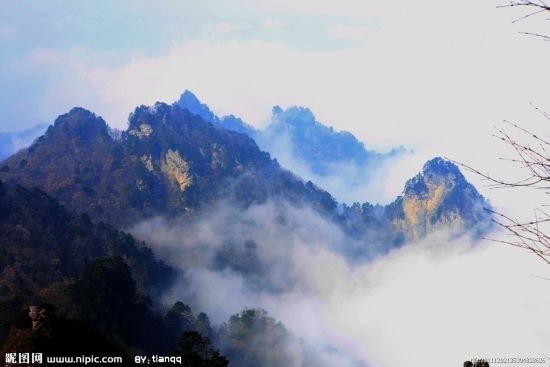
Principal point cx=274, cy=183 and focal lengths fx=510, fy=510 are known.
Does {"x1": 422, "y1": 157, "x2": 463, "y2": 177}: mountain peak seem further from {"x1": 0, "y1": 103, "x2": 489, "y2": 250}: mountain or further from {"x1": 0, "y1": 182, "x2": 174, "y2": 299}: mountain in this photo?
{"x1": 0, "y1": 182, "x2": 174, "y2": 299}: mountain

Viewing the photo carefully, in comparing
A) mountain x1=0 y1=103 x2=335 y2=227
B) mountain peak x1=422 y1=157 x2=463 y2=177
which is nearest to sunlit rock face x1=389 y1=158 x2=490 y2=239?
mountain peak x1=422 y1=157 x2=463 y2=177

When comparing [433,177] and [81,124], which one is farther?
[433,177]

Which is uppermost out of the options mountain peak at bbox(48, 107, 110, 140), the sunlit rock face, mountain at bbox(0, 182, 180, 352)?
mountain peak at bbox(48, 107, 110, 140)

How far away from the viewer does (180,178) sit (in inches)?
5359

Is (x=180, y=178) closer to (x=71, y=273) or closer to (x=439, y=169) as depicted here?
(x=71, y=273)

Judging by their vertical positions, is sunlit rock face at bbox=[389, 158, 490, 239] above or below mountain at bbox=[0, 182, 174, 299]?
above

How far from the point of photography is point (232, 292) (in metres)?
101

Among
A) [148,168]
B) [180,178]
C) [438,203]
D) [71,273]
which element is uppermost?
[148,168]

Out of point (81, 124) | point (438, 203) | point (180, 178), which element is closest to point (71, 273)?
point (180, 178)

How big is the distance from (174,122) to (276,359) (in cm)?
9821

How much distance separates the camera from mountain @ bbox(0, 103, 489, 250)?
119 metres

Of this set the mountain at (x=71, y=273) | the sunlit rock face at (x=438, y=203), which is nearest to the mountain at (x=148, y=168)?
the sunlit rock face at (x=438, y=203)

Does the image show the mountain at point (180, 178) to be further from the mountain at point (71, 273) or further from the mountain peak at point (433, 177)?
the mountain at point (71, 273)

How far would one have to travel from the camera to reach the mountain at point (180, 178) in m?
119
